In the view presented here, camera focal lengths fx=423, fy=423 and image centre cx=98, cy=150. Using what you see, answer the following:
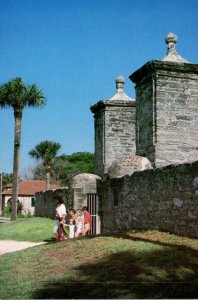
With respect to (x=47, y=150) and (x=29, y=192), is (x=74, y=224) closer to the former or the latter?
(x=47, y=150)

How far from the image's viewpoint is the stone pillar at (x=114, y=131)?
51.1ft

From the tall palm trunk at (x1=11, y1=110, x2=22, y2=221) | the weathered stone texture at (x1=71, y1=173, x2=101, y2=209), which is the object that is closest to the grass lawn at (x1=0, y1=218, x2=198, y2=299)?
the weathered stone texture at (x1=71, y1=173, x2=101, y2=209)

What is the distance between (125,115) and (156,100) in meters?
4.22

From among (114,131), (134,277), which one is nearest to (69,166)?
(114,131)

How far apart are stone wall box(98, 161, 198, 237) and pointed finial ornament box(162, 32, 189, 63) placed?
157 inches

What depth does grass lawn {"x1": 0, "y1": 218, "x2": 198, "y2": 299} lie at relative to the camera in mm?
5352

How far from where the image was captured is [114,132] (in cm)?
1575

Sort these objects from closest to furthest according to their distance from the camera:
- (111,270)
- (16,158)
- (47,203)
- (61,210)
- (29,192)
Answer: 1. (111,270)
2. (61,210)
3. (47,203)
4. (16,158)
5. (29,192)

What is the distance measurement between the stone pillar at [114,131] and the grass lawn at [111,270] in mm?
6739

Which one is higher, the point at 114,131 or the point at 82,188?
the point at 114,131

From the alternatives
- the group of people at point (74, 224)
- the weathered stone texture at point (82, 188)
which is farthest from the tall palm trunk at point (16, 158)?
the group of people at point (74, 224)

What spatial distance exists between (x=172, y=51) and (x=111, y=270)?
8438mm

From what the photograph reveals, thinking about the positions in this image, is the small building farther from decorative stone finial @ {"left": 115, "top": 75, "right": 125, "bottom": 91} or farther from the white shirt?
the white shirt

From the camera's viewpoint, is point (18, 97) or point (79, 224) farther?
point (18, 97)
